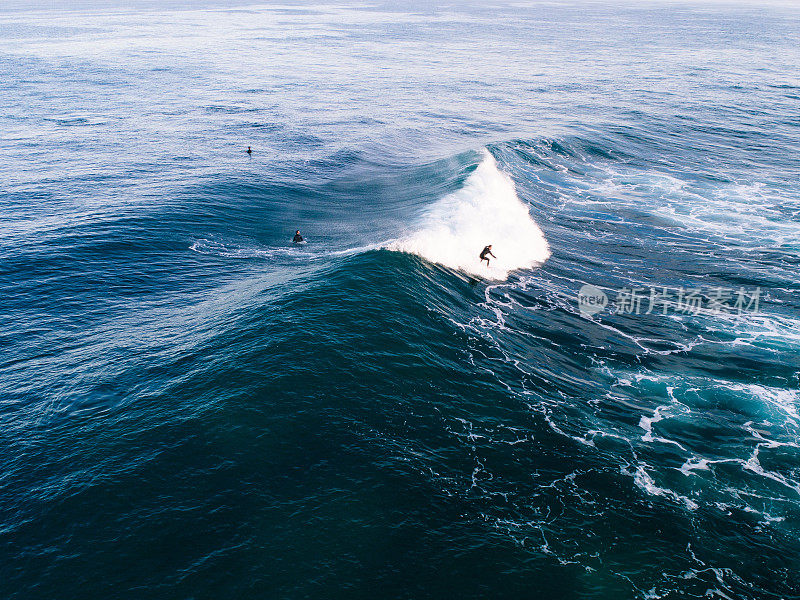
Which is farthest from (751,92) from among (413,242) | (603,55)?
(413,242)

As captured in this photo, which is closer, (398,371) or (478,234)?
(398,371)

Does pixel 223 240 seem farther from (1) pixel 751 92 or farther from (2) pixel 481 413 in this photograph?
(1) pixel 751 92

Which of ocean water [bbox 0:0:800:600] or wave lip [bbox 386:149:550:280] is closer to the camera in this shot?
ocean water [bbox 0:0:800:600]

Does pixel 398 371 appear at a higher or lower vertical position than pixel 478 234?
lower
